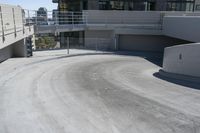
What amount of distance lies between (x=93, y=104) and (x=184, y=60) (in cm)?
673

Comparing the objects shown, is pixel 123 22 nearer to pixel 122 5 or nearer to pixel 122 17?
pixel 122 17

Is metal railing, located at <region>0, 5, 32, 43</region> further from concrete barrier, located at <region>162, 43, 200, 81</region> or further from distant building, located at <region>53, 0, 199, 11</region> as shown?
distant building, located at <region>53, 0, 199, 11</region>

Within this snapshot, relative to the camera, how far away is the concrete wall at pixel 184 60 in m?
13.1

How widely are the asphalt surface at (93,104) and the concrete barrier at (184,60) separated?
123 cm

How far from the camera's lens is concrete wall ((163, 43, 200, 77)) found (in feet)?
42.9

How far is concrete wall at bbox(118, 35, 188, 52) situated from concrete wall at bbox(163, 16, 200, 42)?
3.35 meters

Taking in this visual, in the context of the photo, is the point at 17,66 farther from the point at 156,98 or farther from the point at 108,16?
the point at 108,16

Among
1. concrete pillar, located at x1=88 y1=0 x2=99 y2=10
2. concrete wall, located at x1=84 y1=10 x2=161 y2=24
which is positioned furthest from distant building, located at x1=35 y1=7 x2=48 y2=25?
concrete pillar, located at x1=88 y1=0 x2=99 y2=10

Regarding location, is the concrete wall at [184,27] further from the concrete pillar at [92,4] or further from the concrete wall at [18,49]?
the concrete wall at [18,49]

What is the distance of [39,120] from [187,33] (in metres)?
17.4

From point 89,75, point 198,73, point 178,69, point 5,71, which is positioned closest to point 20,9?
point 5,71

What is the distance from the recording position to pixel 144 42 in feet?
106

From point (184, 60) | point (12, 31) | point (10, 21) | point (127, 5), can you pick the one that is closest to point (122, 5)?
point (127, 5)

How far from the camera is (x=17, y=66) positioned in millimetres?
16203
